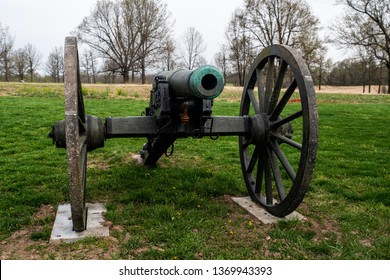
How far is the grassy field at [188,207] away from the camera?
12.6 ft

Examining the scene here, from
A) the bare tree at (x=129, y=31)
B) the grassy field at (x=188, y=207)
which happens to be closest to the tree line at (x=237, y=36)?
the bare tree at (x=129, y=31)

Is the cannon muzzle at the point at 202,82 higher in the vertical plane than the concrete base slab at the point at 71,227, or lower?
higher

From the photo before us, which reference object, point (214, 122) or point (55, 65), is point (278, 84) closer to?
point (214, 122)

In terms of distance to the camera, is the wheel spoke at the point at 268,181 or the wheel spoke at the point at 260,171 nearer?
the wheel spoke at the point at 268,181

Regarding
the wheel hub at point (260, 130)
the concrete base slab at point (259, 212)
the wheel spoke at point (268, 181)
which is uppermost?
the wheel hub at point (260, 130)

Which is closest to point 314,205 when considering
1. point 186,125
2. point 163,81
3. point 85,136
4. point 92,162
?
point 186,125

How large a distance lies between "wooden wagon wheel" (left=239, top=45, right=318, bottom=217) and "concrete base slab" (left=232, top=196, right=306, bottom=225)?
74mm

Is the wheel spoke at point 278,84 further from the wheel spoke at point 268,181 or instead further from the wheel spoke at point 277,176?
the wheel spoke at point 268,181

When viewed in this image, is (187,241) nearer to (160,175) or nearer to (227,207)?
(227,207)

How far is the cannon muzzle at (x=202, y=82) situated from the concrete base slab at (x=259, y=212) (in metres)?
1.49

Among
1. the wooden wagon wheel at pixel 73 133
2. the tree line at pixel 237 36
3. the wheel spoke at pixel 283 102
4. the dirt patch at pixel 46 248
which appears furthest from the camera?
the tree line at pixel 237 36

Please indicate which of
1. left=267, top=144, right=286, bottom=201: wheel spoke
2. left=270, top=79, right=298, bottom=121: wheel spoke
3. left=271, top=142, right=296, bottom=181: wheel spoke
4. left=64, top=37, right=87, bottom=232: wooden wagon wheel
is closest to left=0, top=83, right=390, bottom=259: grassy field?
left=267, top=144, right=286, bottom=201: wheel spoke

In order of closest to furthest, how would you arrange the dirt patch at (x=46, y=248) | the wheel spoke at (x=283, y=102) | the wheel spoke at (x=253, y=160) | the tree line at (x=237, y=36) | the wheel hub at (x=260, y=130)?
1. the dirt patch at (x=46, y=248)
2. the wheel spoke at (x=283, y=102)
3. the wheel hub at (x=260, y=130)
4. the wheel spoke at (x=253, y=160)
5. the tree line at (x=237, y=36)

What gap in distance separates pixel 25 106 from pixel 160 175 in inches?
454
